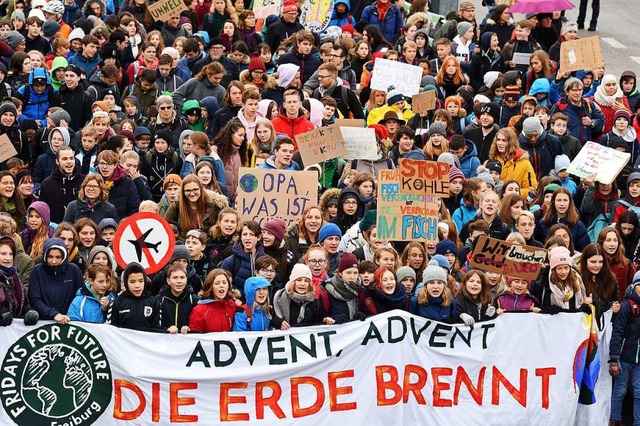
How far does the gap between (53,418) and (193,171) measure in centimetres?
419

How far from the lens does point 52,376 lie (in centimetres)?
1405

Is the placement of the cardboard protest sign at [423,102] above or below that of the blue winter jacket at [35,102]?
above

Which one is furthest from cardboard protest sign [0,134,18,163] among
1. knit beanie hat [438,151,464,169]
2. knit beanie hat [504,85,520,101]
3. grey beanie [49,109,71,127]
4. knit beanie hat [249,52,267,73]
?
knit beanie hat [504,85,520,101]

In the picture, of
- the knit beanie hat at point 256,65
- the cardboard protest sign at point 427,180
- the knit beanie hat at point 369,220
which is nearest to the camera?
the cardboard protest sign at point 427,180

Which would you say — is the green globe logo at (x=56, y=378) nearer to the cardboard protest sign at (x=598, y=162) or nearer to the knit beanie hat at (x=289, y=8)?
the cardboard protest sign at (x=598, y=162)

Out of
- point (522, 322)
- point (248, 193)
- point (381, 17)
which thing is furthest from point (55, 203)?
point (381, 17)

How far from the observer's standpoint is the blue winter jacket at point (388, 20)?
80.3ft

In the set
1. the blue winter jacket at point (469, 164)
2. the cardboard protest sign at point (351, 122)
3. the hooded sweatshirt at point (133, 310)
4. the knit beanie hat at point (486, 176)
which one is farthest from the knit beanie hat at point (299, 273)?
the blue winter jacket at point (469, 164)

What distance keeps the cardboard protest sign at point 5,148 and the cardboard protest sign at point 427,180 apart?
3.91 metres

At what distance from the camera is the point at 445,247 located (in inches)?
634

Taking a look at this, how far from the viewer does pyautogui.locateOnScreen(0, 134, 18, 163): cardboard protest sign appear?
17.3 metres

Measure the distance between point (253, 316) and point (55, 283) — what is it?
165cm

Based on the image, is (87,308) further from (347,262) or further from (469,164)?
(469,164)

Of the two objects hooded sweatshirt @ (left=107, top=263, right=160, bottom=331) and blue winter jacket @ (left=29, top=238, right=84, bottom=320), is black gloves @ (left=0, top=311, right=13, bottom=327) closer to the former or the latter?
blue winter jacket @ (left=29, top=238, right=84, bottom=320)
